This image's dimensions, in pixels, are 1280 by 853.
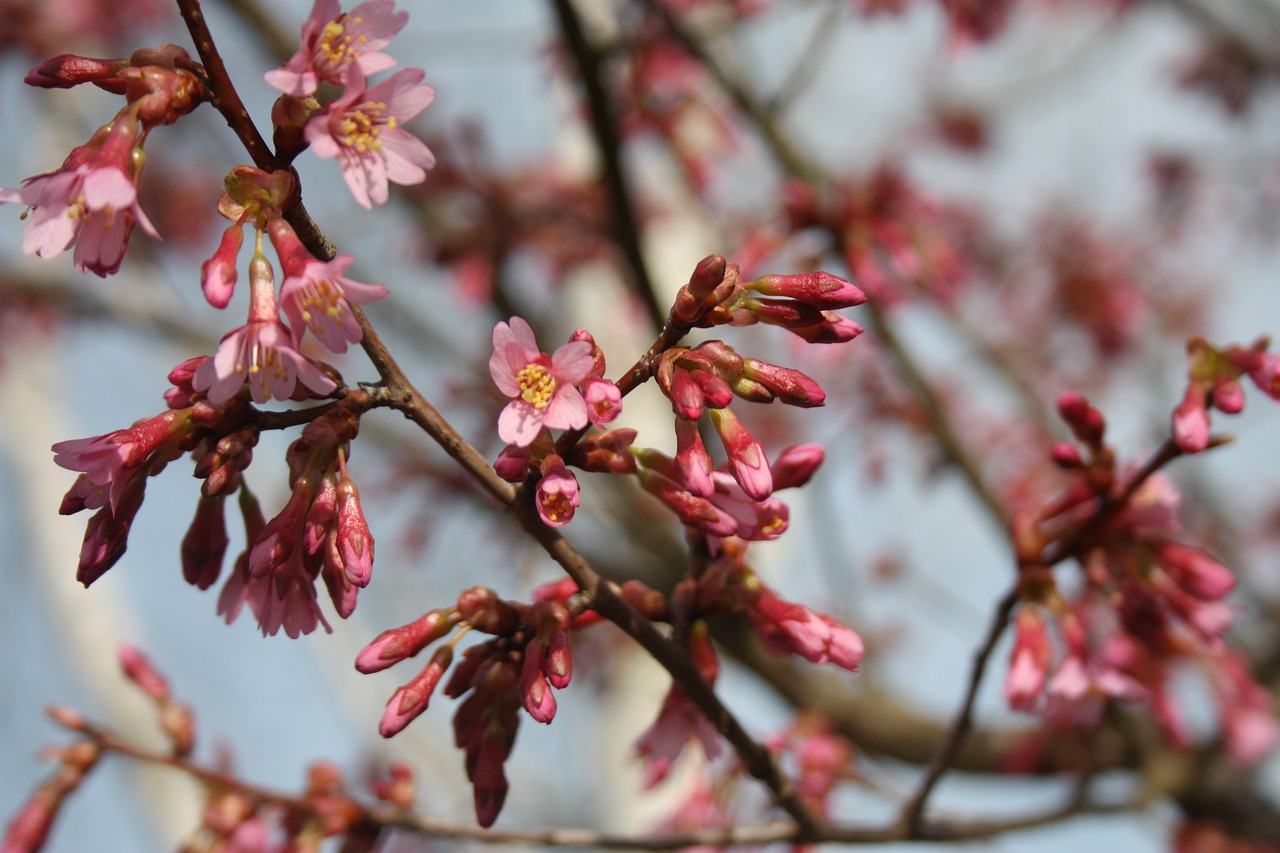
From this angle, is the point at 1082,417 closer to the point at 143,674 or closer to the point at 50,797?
the point at 143,674

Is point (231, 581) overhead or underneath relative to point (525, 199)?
underneath

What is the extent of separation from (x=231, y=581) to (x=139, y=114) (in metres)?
0.67

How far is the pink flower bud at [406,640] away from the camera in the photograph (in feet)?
4.50

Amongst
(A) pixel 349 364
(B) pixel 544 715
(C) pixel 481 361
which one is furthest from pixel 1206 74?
(B) pixel 544 715

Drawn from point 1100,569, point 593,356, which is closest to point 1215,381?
point 1100,569

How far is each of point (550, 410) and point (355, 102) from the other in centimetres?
48

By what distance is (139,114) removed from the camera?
3.94ft

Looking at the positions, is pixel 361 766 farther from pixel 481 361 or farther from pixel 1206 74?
pixel 1206 74

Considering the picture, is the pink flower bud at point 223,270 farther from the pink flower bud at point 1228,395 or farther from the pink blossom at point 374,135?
the pink flower bud at point 1228,395

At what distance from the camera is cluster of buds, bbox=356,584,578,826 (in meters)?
1.32

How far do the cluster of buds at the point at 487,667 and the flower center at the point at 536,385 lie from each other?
0.28 meters

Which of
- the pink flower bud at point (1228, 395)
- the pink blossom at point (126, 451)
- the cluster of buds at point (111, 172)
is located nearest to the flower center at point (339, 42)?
the cluster of buds at point (111, 172)

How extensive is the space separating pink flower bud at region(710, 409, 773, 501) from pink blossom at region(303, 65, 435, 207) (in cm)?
53

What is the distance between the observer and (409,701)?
1364 mm
